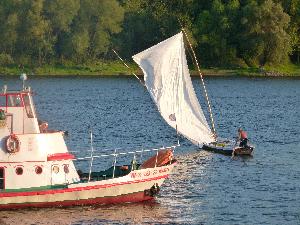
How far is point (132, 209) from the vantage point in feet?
191

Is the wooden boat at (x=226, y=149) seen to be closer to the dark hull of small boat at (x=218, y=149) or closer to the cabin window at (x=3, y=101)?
the dark hull of small boat at (x=218, y=149)

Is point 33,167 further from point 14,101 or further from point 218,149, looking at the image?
point 218,149

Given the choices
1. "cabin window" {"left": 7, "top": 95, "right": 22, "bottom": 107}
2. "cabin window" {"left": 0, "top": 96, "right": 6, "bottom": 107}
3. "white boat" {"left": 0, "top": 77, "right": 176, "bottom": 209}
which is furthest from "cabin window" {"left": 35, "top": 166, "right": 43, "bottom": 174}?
"cabin window" {"left": 0, "top": 96, "right": 6, "bottom": 107}

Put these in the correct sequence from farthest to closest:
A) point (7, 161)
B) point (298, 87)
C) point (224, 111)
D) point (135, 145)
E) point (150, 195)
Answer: point (298, 87), point (224, 111), point (135, 145), point (150, 195), point (7, 161)

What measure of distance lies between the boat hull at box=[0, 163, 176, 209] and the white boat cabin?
23.3 inches

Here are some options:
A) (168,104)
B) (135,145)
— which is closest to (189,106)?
(168,104)

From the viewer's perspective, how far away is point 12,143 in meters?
55.7

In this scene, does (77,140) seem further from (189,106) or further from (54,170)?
(54,170)

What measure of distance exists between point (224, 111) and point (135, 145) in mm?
41962

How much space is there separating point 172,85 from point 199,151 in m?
9.34

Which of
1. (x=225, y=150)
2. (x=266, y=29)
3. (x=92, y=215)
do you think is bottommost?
(x=92, y=215)

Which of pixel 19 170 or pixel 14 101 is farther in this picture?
pixel 14 101

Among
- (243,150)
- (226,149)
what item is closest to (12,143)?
(226,149)

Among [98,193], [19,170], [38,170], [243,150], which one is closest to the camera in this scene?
[19,170]
